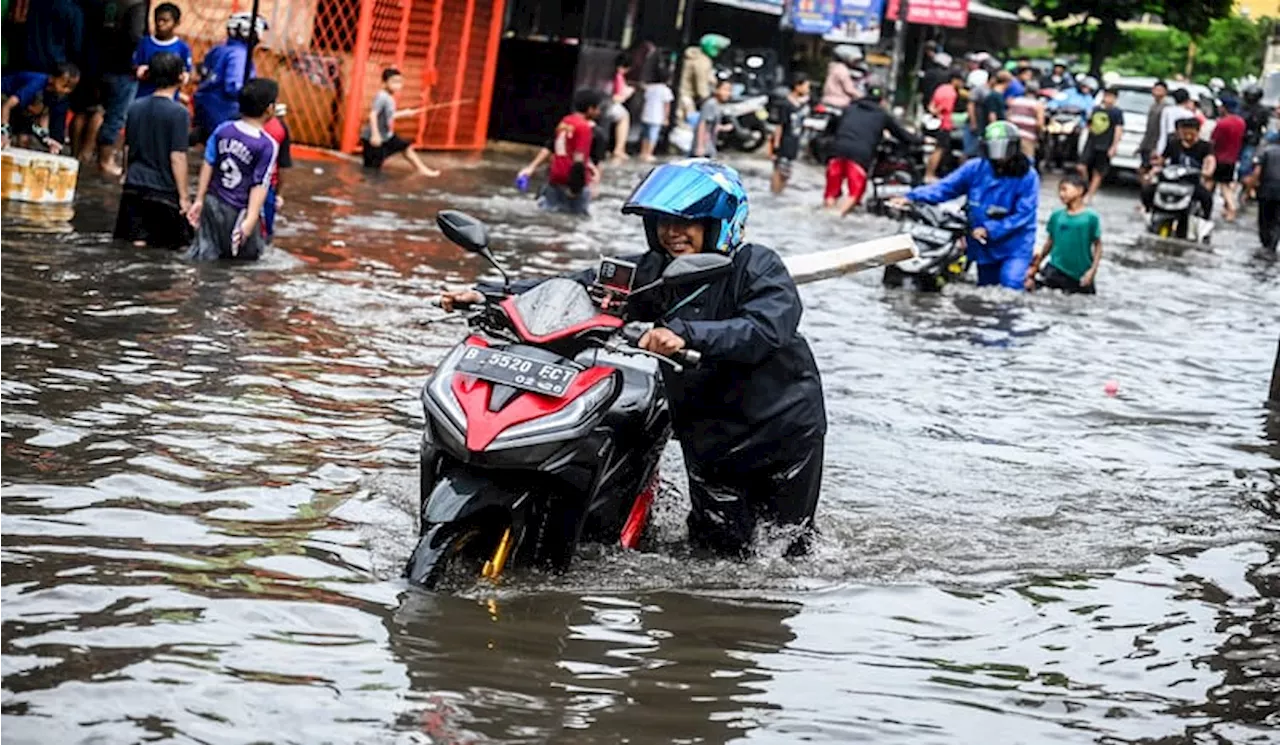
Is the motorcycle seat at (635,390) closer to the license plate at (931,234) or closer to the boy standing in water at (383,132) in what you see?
the license plate at (931,234)

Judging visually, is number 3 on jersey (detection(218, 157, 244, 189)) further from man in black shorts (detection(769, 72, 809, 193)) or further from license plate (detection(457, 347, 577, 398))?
man in black shorts (detection(769, 72, 809, 193))

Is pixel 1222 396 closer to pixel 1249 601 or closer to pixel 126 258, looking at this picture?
pixel 1249 601

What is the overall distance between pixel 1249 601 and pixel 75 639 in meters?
4.09

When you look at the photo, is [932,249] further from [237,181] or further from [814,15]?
[814,15]

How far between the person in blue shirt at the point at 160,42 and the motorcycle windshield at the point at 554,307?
1024 centimetres

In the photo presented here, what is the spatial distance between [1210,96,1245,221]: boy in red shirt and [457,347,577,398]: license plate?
2211 cm

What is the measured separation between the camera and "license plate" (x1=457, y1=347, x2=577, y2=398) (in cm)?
584

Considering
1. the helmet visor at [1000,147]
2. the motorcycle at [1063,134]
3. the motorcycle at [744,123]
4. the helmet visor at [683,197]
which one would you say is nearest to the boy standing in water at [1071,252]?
the helmet visor at [1000,147]

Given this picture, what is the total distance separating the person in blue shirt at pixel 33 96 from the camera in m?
15.8

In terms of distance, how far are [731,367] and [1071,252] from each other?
404 inches

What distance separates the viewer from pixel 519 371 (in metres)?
5.88

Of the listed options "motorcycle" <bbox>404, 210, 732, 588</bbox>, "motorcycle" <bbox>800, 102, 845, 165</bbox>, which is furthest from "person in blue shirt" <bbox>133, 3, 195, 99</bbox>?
"motorcycle" <bbox>800, 102, 845, 165</bbox>

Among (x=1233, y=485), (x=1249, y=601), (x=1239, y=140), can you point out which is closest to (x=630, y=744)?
(x=1249, y=601)

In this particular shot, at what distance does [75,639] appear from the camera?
213 inches
